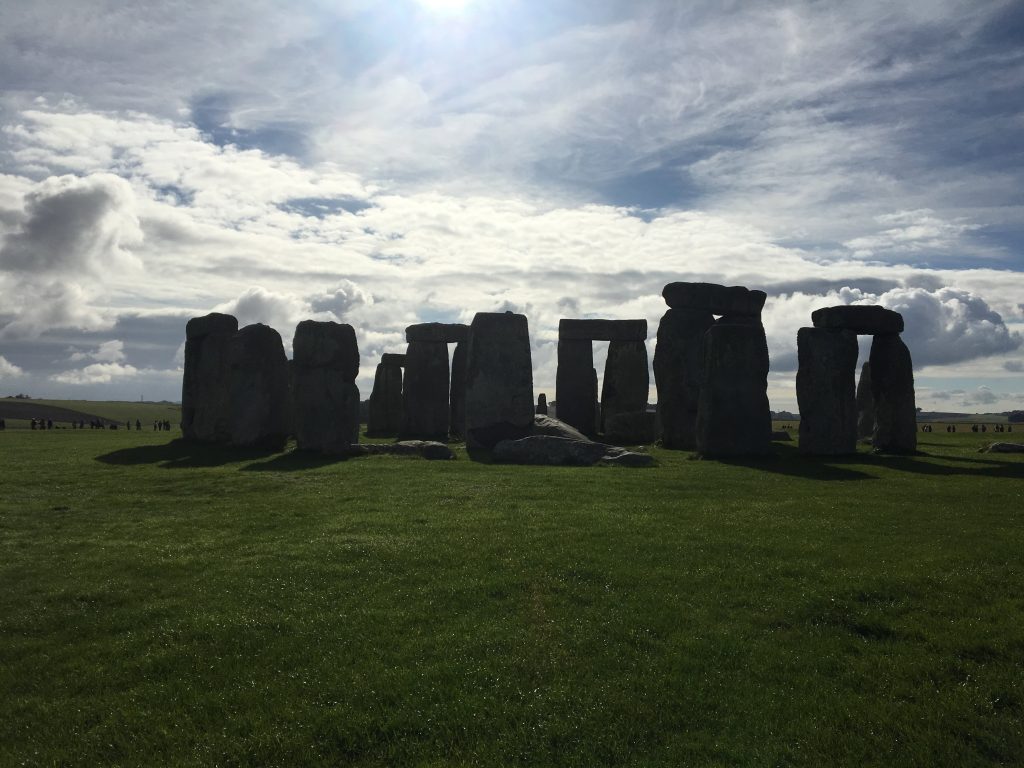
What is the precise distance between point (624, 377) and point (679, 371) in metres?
6.67

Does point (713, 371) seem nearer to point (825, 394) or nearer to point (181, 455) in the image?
point (825, 394)

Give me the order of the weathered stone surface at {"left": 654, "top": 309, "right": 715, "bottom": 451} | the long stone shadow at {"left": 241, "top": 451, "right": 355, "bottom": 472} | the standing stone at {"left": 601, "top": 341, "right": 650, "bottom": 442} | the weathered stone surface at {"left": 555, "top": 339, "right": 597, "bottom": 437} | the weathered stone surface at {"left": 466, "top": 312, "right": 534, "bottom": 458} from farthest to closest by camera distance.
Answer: the standing stone at {"left": 601, "top": 341, "right": 650, "bottom": 442} → the weathered stone surface at {"left": 555, "top": 339, "right": 597, "bottom": 437} → the weathered stone surface at {"left": 654, "top": 309, "right": 715, "bottom": 451} → the weathered stone surface at {"left": 466, "top": 312, "right": 534, "bottom": 458} → the long stone shadow at {"left": 241, "top": 451, "right": 355, "bottom": 472}

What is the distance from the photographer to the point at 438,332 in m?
33.4


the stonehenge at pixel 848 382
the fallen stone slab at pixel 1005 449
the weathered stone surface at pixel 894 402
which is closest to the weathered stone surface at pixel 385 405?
the stonehenge at pixel 848 382

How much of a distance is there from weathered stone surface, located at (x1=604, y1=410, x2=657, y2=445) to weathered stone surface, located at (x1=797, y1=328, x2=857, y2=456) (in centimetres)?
726

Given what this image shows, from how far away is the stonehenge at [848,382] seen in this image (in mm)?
21797

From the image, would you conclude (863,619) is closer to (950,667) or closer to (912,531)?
(950,667)

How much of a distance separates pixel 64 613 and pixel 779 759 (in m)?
6.84

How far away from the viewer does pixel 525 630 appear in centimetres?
728

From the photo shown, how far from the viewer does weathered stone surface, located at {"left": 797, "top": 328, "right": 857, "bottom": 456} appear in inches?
857

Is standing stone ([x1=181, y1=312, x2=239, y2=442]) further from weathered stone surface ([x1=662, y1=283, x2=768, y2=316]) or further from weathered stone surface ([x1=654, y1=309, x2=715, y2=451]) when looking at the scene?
weathered stone surface ([x1=662, y1=283, x2=768, y2=316])

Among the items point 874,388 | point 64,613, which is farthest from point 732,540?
point 874,388

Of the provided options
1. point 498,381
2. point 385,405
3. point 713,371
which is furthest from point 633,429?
point 385,405

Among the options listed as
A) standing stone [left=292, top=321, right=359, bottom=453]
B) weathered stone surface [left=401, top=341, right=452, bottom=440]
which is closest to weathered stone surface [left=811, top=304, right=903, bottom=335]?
standing stone [left=292, top=321, right=359, bottom=453]
